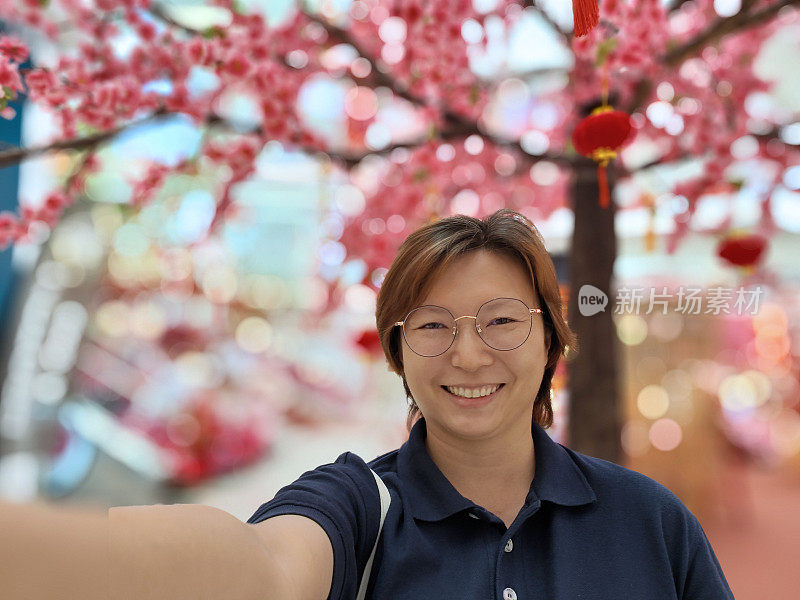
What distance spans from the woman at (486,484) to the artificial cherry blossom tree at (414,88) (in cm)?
60

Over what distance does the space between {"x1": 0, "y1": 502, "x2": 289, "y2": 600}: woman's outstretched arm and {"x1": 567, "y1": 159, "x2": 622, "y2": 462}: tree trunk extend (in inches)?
41.5

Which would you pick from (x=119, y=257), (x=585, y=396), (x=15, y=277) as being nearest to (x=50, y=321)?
(x=15, y=277)

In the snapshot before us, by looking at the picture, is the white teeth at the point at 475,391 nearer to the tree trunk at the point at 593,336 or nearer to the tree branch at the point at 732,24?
the tree trunk at the point at 593,336

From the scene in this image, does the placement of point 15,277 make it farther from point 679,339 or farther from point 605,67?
point 679,339

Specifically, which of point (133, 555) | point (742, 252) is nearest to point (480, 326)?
point (133, 555)

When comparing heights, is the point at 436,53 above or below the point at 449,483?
above

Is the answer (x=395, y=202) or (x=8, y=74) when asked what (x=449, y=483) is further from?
(x=395, y=202)

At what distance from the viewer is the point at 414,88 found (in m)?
1.53

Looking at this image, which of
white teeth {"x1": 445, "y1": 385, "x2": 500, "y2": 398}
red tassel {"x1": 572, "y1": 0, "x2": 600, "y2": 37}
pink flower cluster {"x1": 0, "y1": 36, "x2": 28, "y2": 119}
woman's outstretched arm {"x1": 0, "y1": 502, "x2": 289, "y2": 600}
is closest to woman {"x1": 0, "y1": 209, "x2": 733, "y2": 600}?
white teeth {"x1": 445, "y1": 385, "x2": 500, "y2": 398}

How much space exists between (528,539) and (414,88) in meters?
1.13

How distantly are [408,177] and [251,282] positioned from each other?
312 centimetres

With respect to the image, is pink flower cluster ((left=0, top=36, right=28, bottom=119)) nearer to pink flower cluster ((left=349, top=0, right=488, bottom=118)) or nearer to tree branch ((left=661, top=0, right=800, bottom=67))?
pink flower cluster ((left=349, top=0, right=488, bottom=118))

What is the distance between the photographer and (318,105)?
215cm

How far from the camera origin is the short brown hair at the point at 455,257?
75 centimetres
